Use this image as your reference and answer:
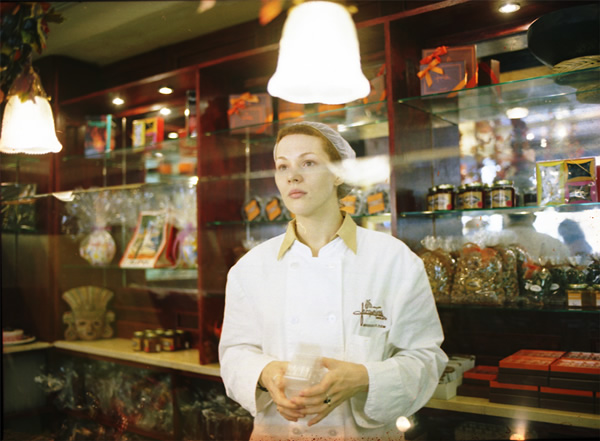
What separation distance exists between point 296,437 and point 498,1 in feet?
3.86

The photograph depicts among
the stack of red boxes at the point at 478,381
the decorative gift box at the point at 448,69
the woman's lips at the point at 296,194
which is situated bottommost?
the stack of red boxes at the point at 478,381

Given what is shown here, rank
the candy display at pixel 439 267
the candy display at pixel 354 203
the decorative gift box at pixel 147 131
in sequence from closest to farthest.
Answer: the candy display at pixel 354 203 < the candy display at pixel 439 267 < the decorative gift box at pixel 147 131

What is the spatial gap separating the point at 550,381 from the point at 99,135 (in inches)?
54.4

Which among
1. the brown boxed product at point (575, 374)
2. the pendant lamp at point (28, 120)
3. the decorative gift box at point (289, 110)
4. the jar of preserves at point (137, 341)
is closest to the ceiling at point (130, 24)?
the pendant lamp at point (28, 120)

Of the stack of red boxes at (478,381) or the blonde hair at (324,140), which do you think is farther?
the stack of red boxes at (478,381)

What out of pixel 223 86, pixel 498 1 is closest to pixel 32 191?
pixel 223 86

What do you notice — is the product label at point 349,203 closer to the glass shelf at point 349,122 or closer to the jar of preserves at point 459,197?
the glass shelf at point 349,122

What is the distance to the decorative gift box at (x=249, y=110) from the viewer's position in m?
1.45

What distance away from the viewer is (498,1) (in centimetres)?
134

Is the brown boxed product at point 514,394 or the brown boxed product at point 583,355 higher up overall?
the brown boxed product at point 583,355

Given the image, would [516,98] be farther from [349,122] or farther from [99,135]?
[99,135]

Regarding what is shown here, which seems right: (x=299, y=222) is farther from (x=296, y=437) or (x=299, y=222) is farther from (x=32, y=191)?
(x=32, y=191)

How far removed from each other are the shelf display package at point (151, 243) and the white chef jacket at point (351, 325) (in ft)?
1.16

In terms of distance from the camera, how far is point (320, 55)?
1163 millimetres
